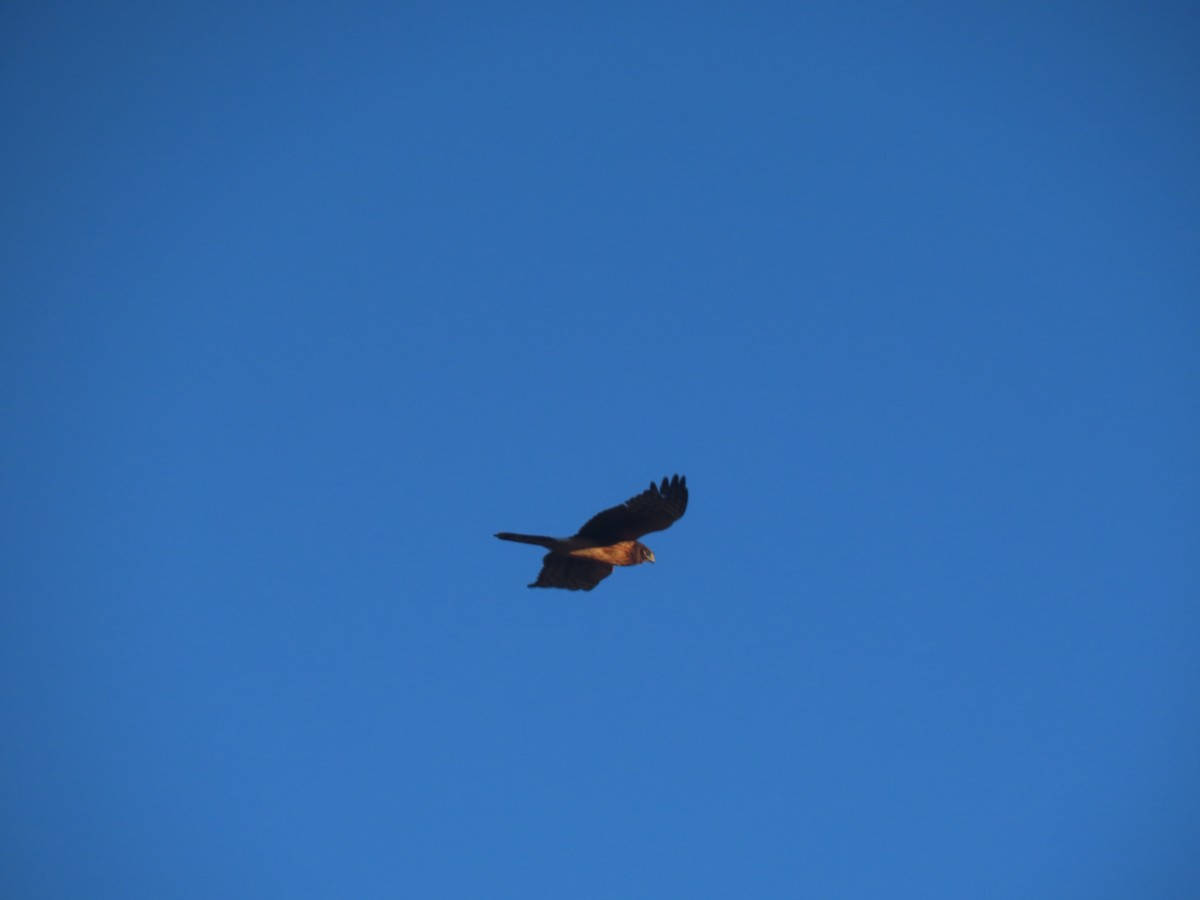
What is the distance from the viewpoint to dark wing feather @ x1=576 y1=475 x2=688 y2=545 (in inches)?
539

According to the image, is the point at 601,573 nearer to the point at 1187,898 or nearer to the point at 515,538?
the point at 515,538

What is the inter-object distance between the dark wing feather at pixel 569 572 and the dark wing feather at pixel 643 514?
736mm

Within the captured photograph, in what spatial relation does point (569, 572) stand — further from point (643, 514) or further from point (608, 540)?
point (643, 514)

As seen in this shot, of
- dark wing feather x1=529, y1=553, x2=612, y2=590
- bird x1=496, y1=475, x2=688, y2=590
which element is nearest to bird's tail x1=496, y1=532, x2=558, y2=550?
bird x1=496, y1=475, x2=688, y2=590

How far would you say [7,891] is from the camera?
60.9 metres

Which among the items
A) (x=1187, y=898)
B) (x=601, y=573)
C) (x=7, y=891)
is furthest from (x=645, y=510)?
(x=1187, y=898)

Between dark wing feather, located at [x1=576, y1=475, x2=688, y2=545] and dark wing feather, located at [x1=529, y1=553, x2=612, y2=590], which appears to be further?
dark wing feather, located at [x1=529, y1=553, x2=612, y2=590]

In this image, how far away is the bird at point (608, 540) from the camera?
1368cm

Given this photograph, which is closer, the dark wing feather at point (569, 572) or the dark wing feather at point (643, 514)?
the dark wing feather at point (643, 514)

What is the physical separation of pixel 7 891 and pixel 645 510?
73.6m

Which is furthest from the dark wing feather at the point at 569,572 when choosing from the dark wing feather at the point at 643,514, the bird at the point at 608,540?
the dark wing feather at the point at 643,514

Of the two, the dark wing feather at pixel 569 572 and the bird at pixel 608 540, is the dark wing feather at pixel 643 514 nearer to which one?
the bird at pixel 608 540

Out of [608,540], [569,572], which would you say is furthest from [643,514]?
[569,572]

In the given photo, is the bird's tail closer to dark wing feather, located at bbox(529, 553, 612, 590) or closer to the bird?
the bird
